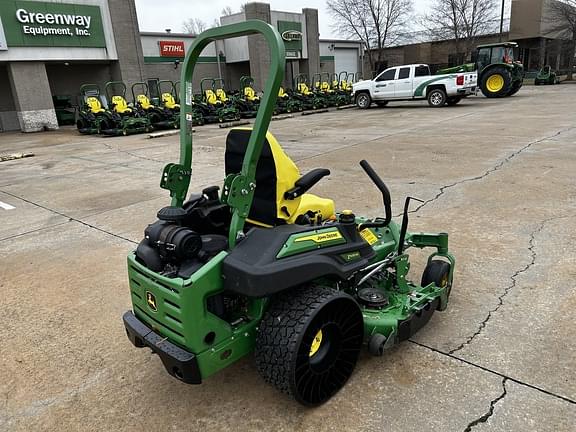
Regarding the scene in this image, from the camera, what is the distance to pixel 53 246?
187 inches

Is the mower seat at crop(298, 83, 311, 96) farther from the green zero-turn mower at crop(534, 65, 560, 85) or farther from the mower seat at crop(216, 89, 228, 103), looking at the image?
the green zero-turn mower at crop(534, 65, 560, 85)

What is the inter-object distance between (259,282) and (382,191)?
3.21ft

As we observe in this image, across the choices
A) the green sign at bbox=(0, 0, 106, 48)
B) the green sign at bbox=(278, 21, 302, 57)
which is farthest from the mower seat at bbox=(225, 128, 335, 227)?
the green sign at bbox=(278, 21, 302, 57)

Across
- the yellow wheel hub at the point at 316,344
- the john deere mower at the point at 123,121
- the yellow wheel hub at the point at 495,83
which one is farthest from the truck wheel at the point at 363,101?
the yellow wheel hub at the point at 316,344

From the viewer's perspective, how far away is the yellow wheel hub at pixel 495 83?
801 inches

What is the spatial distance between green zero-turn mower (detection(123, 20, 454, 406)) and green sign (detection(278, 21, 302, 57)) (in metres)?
26.0

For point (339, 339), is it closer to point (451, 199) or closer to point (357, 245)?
point (357, 245)

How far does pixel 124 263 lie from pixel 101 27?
19.4 metres

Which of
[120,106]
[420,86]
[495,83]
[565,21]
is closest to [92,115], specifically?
[120,106]

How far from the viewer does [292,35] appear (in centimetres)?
2723

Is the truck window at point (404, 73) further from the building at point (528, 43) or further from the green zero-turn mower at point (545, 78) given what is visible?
the building at point (528, 43)

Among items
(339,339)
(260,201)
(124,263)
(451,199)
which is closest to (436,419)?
(339,339)

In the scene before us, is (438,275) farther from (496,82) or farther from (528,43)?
(528,43)

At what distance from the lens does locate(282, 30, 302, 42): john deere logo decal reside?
26608 mm
